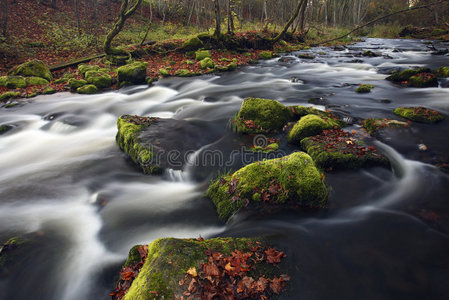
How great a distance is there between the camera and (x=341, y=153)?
5051mm

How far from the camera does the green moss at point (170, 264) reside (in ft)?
7.58

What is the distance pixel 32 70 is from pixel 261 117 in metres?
14.6

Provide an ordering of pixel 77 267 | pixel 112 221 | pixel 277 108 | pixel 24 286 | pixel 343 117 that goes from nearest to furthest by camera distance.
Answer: pixel 24 286 < pixel 77 267 < pixel 112 221 < pixel 277 108 < pixel 343 117

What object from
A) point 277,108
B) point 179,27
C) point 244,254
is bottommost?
point 244,254

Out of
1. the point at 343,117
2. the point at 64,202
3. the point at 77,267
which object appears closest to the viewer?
the point at 77,267

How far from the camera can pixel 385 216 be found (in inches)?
154

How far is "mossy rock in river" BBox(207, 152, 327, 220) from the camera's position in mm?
3936

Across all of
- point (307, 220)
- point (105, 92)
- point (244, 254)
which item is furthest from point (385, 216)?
point (105, 92)

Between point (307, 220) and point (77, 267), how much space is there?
11.3ft

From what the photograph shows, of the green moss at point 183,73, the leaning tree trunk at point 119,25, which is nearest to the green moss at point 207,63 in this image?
the green moss at point 183,73

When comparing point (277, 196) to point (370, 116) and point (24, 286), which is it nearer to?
point (24, 286)

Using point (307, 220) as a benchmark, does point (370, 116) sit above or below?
above

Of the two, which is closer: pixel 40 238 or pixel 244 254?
pixel 244 254

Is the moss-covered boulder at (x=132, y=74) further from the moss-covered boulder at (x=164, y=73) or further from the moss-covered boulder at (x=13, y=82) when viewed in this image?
the moss-covered boulder at (x=13, y=82)
